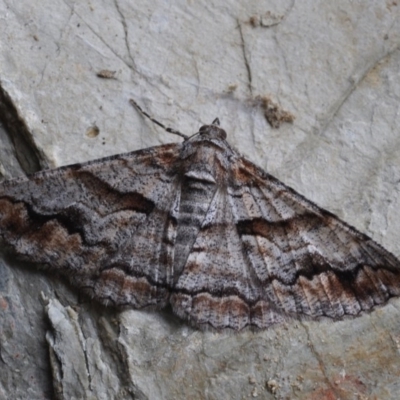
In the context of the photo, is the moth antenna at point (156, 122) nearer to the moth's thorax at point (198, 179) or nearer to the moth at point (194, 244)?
the moth's thorax at point (198, 179)

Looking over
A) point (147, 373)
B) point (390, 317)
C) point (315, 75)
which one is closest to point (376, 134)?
point (315, 75)

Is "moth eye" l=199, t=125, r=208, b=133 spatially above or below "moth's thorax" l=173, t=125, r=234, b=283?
above

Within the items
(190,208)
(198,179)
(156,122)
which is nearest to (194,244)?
(190,208)

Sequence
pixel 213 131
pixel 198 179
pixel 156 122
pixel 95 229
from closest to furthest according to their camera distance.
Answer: pixel 95 229, pixel 198 179, pixel 213 131, pixel 156 122

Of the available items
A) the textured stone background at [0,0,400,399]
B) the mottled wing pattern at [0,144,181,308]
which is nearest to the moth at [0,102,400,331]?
the mottled wing pattern at [0,144,181,308]

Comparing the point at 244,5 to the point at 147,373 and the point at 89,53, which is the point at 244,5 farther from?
the point at 147,373

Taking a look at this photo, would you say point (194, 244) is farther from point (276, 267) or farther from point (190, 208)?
point (276, 267)

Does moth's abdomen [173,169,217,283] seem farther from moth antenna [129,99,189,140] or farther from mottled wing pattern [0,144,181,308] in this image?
moth antenna [129,99,189,140]

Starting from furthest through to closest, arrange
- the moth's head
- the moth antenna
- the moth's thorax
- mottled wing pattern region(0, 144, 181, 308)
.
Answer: the moth antenna, the moth's head, the moth's thorax, mottled wing pattern region(0, 144, 181, 308)

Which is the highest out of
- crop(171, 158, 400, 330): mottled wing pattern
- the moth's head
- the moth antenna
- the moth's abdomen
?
the moth antenna
